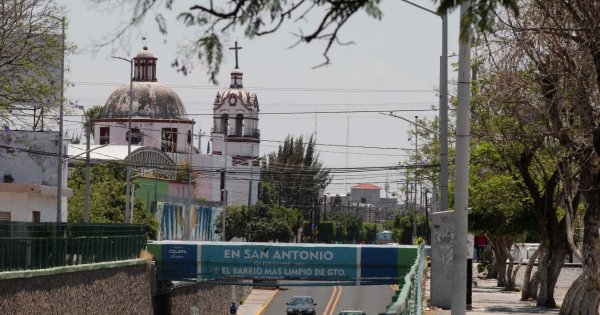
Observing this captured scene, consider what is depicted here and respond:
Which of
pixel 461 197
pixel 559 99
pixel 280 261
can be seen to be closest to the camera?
pixel 461 197

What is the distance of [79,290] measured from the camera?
143 feet

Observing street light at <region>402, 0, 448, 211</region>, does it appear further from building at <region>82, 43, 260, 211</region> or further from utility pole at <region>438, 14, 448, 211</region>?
building at <region>82, 43, 260, 211</region>

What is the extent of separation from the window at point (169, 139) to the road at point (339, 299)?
23.3 meters

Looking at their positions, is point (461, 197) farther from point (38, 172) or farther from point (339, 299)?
point (339, 299)

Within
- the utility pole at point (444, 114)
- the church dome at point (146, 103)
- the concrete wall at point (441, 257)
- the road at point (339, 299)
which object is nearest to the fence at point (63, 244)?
the utility pole at point (444, 114)

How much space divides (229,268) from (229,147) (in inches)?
3519

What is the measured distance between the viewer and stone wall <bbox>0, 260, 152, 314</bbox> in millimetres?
36844

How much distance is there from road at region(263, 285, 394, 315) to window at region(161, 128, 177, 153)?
2327cm

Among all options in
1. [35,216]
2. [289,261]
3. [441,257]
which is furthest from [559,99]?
[35,216]

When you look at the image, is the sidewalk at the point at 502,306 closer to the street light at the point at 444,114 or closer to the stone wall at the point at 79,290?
the street light at the point at 444,114

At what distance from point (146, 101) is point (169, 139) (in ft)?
13.7

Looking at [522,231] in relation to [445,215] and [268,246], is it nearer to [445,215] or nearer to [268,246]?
[268,246]

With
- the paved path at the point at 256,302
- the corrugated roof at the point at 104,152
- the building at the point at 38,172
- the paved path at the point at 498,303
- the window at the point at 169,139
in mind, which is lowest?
the paved path at the point at 256,302

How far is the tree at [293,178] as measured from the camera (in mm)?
152875
